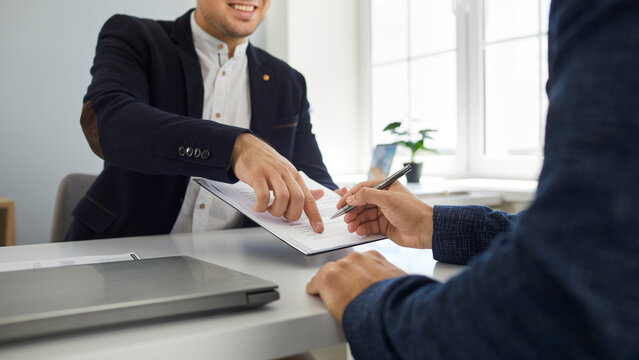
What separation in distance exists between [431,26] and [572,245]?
287 centimetres

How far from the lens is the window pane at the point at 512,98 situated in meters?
2.48

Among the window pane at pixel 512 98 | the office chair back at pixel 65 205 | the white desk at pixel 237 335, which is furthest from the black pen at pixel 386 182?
the window pane at pixel 512 98

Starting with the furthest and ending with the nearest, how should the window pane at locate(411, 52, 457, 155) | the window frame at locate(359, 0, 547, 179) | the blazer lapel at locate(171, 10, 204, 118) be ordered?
the window pane at locate(411, 52, 457, 155) < the window frame at locate(359, 0, 547, 179) < the blazer lapel at locate(171, 10, 204, 118)

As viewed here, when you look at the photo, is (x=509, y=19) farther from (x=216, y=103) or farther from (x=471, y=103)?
(x=216, y=103)

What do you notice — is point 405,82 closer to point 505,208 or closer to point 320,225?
point 505,208

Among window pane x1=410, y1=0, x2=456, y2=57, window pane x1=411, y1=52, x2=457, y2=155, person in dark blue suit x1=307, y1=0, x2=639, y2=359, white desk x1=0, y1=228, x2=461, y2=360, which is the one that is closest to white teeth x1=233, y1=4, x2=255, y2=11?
white desk x1=0, y1=228, x2=461, y2=360

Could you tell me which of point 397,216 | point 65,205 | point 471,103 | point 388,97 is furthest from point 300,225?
point 388,97

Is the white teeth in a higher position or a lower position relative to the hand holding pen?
higher

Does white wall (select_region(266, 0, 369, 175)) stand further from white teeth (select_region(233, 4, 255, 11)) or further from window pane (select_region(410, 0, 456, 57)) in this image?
white teeth (select_region(233, 4, 255, 11))

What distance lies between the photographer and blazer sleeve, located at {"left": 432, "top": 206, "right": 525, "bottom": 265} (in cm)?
74

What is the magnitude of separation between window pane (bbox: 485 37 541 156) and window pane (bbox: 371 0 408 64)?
0.65m

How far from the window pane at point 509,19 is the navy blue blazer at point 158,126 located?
1442 mm

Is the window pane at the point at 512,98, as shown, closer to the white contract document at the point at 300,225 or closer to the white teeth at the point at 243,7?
the white teeth at the point at 243,7

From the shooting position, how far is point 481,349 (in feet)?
1.23
